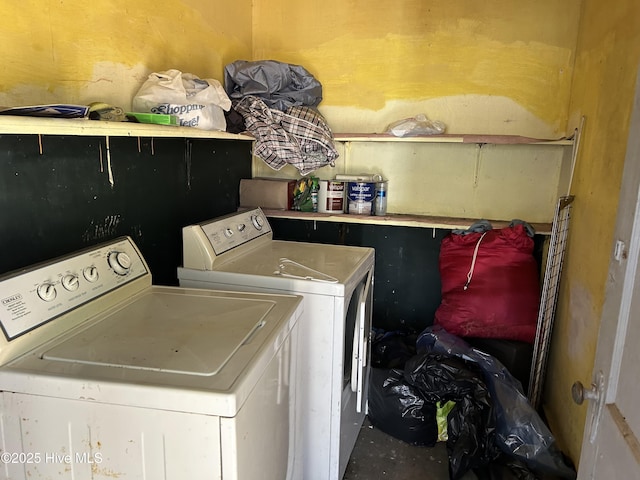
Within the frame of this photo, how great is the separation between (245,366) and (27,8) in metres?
Result: 1.12

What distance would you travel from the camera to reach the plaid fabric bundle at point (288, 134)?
2.16 metres

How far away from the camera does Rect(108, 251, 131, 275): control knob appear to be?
1.38 meters

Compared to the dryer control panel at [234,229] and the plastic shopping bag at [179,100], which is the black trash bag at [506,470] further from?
the plastic shopping bag at [179,100]

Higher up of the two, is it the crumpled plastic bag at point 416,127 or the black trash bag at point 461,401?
the crumpled plastic bag at point 416,127

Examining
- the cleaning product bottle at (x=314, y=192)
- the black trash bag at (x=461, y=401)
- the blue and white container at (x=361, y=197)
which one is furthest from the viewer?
the cleaning product bottle at (x=314, y=192)

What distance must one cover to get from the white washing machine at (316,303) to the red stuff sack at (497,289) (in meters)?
0.54

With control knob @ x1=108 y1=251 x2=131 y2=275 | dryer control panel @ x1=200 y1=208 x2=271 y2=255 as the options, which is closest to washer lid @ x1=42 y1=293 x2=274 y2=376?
control knob @ x1=108 y1=251 x2=131 y2=275

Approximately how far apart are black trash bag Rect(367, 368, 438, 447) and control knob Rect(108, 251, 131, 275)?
4.06 feet

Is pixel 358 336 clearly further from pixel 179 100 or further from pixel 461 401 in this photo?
pixel 179 100

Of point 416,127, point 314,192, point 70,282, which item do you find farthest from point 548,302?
point 70,282

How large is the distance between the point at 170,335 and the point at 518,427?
1.39 meters

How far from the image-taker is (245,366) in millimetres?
998

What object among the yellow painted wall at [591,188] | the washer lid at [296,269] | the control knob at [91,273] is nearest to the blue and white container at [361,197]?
the washer lid at [296,269]

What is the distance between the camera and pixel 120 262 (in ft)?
4.61
